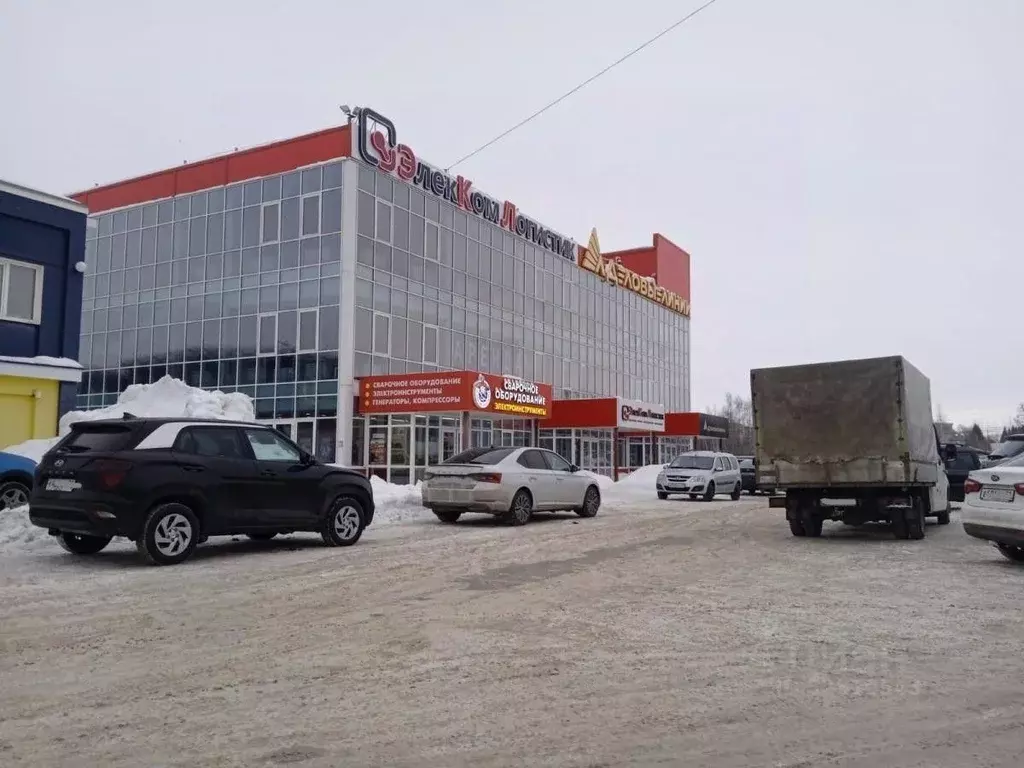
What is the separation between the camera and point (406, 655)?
5.67m

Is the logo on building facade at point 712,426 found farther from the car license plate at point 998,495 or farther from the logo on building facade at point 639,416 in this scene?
the car license plate at point 998,495

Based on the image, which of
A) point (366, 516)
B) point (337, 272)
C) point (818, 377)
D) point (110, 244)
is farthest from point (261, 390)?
point (818, 377)

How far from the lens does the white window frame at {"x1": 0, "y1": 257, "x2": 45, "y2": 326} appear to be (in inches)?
671

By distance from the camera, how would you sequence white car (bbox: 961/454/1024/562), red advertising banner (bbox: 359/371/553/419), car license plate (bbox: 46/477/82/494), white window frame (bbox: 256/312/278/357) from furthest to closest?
white window frame (bbox: 256/312/278/357)
red advertising banner (bbox: 359/371/553/419)
white car (bbox: 961/454/1024/562)
car license plate (bbox: 46/477/82/494)

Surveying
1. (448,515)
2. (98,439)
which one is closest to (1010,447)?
(448,515)

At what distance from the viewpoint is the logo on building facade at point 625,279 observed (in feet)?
152

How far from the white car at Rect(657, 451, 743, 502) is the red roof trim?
15.9 m

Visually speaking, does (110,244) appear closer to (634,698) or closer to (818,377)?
(818,377)

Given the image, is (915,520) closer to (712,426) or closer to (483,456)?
(483,456)

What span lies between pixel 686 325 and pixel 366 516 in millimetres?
51302

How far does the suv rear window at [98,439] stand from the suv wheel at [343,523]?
300 centimetres

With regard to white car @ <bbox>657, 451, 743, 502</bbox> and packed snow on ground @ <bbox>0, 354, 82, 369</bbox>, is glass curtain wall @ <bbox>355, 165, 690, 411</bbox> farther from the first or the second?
packed snow on ground @ <bbox>0, 354, 82, 369</bbox>

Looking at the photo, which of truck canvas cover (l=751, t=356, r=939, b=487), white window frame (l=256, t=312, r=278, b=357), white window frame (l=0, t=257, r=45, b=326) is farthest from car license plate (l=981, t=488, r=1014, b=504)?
white window frame (l=256, t=312, r=278, b=357)

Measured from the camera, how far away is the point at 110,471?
9266mm
